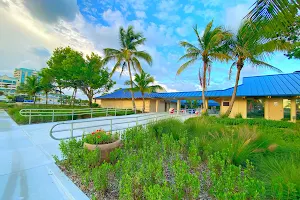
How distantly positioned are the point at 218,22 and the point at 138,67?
10.2m

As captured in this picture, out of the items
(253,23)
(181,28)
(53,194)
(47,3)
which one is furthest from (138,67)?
(53,194)

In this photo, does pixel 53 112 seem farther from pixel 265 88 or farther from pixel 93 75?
pixel 265 88

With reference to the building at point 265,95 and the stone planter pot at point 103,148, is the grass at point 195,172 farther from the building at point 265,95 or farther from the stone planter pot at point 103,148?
the building at point 265,95

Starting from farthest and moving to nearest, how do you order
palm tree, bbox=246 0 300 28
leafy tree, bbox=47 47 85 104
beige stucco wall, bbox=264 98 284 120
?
1. leafy tree, bbox=47 47 85 104
2. beige stucco wall, bbox=264 98 284 120
3. palm tree, bbox=246 0 300 28

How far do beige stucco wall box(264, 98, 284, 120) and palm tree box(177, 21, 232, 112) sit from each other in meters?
6.82

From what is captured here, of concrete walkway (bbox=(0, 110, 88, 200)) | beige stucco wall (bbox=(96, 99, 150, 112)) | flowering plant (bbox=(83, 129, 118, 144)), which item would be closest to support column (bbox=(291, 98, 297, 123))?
flowering plant (bbox=(83, 129, 118, 144))

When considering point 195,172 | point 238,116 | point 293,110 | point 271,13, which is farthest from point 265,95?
point 195,172

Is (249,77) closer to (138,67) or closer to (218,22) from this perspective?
(218,22)

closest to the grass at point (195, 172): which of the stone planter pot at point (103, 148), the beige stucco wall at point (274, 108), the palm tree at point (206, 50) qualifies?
the stone planter pot at point (103, 148)

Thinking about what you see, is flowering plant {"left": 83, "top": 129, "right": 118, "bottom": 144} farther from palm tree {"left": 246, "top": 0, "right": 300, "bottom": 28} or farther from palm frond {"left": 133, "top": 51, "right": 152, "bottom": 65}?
palm frond {"left": 133, "top": 51, "right": 152, "bottom": 65}

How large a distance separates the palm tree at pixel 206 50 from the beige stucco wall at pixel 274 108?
6822mm

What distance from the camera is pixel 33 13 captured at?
7.55m

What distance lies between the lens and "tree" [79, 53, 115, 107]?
62.2 feet

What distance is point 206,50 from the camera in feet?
42.9
